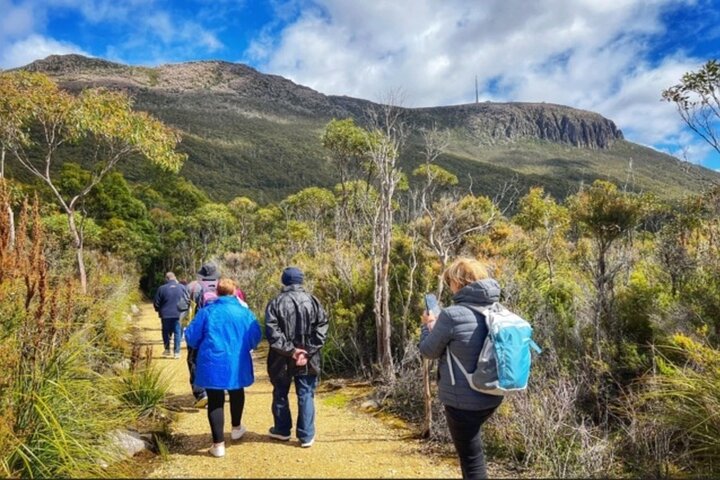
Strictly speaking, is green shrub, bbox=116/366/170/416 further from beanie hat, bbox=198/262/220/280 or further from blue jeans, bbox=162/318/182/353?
blue jeans, bbox=162/318/182/353

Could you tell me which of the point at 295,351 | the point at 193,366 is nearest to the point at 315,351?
the point at 295,351

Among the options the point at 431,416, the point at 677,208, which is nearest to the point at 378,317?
the point at 431,416

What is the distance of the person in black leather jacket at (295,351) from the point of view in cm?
457

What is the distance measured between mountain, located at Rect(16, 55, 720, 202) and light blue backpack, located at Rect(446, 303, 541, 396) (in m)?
5.10

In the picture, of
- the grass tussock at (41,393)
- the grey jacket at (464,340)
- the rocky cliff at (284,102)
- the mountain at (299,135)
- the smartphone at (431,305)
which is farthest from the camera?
the rocky cliff at (284,102)

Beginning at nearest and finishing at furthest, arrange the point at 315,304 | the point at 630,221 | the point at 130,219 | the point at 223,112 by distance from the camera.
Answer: the point at 315,304 → the point at 630,221 → the point at 130,219 → the point at 223,112

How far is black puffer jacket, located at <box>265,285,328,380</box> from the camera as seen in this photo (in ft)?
15.1

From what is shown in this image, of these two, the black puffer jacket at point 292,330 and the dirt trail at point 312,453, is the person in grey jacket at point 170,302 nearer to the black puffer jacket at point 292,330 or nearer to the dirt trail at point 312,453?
the dirt trail at point 312,453

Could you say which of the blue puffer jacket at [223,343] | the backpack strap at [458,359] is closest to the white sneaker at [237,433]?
the blue puffer jacket at [223,343]

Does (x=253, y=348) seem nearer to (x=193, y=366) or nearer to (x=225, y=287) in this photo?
(x=225, y=287)

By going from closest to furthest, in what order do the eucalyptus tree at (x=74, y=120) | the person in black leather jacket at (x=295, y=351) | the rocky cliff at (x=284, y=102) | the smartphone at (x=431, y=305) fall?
the smartphone at (x=431, y=305), the person in black leather jacket at (x=295, y=351), the eucalyptus tree at (x=74, y=120), the rocky cliff at (x=284, y=102)

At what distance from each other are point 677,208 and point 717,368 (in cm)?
664

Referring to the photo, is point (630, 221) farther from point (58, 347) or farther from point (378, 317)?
point (58, 347)

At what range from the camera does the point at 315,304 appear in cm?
482
